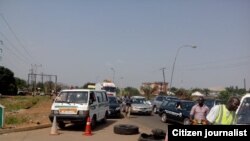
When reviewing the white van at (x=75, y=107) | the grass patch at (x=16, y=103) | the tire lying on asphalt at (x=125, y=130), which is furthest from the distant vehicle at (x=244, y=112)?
the grass patch at (x=16, y=103)

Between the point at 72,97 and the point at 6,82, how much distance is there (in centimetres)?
7916

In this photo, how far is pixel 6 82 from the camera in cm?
9319

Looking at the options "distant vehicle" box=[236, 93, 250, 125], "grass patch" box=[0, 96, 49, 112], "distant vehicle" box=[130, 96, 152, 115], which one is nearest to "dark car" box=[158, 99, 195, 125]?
"distant vehicle" box=[130, 96, 152, 115]

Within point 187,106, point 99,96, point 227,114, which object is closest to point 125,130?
point 99,96

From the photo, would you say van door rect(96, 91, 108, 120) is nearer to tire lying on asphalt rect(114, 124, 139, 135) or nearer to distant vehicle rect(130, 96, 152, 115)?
tire lying on asphalt rect(114, 124, 139, 135)

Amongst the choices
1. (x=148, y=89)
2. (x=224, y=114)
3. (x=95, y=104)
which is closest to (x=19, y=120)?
(x=95, y=104)

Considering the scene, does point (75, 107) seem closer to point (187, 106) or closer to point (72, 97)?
point (72, 97)

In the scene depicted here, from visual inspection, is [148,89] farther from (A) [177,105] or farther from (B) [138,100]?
(A) [177,105]

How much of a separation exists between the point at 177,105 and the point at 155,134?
9.82 m

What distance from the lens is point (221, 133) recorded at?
3.96 metres

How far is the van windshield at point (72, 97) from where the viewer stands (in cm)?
1803

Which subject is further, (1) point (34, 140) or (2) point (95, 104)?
(2) point (95, 104)

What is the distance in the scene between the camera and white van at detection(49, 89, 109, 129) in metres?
17.3

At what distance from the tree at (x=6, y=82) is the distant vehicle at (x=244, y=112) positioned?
3460 inches
